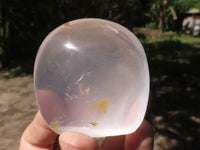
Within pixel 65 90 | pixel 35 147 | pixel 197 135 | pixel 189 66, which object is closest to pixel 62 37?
pixel 65 90

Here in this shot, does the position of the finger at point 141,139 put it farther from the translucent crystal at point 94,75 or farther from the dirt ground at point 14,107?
the dirt ground at point 14,107

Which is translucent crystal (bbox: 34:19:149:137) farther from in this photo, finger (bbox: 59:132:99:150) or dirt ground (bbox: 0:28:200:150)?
dirt ground (bbox: 0:28:200:150)

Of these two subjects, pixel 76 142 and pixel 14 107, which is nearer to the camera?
pixel 76 142

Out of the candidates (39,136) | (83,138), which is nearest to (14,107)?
(39,136)

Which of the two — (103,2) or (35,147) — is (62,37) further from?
(103,2)

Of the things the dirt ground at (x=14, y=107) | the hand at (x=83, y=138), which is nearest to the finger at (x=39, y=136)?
the hand at (x=83, y=138)

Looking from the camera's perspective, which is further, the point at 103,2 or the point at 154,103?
the point at 154,103

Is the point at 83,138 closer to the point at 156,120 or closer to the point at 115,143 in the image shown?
the point at 115,143
